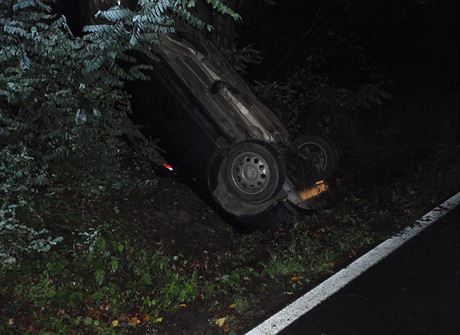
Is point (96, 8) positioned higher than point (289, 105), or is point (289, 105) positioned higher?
point (96, 8)

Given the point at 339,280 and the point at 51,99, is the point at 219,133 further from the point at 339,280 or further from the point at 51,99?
the point at 339,280

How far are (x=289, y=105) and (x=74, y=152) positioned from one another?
5.33 metres

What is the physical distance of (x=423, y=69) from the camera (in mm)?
13719

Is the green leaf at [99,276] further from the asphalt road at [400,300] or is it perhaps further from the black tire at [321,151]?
the black tire at [321,151]

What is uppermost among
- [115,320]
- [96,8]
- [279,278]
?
[96,8]

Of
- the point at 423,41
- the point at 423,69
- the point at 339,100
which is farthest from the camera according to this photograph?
the point at 423,69

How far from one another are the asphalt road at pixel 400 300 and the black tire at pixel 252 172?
4.79 ft

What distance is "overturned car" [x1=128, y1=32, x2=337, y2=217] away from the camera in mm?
5648

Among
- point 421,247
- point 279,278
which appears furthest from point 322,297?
point 421,247

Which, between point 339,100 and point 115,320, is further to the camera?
point 339,100

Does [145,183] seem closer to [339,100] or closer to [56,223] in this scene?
[56,223]

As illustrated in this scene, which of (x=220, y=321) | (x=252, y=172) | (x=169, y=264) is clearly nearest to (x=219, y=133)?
(x=252, y=172)

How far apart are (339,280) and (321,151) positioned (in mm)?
3370

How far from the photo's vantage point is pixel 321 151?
762 centimetres
